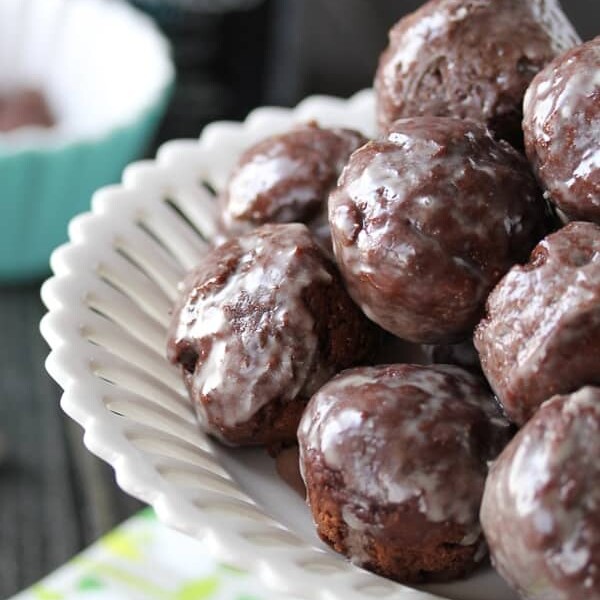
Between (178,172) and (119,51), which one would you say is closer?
(178,172)

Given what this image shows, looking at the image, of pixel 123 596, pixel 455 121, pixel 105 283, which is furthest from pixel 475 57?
pixel 123 596

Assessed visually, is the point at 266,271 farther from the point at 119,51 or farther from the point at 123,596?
the point at 119,51

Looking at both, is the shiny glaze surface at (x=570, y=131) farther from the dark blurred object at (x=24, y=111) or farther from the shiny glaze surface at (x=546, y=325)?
the dark blurred object at (x=24, y=111)

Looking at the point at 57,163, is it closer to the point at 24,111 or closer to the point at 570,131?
the point at 24,111

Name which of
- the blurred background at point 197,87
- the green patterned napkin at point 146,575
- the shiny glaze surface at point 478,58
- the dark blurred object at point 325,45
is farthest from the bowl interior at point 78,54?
the shiny glaze surface at point 478,58

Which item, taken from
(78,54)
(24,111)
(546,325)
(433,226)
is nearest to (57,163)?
(24,111)

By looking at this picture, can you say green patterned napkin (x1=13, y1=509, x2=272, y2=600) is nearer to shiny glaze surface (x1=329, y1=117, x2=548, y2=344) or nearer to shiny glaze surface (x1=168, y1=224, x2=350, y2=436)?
shiny glaze surface (x1=168, y1=224, x2=350, y2=436)

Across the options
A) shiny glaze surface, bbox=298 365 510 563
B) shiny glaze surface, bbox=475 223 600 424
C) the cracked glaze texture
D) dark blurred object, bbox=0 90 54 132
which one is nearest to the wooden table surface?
dark blurred object, bbox=0 90 54 132
